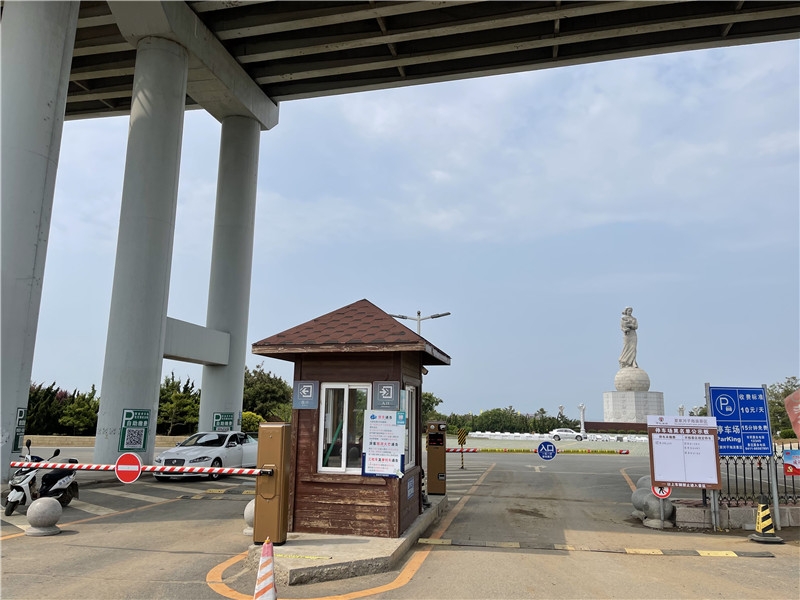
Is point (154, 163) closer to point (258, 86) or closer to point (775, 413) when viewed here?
point (258, 86)

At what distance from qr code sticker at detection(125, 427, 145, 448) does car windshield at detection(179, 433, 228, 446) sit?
202cm

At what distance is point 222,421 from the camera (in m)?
23.1

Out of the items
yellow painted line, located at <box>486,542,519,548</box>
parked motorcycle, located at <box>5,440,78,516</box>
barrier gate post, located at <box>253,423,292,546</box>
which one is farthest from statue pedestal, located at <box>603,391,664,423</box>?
barrier gate post, located at <box>253,423,292,546</box>

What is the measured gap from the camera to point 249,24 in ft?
69.5

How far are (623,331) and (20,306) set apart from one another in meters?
48.8

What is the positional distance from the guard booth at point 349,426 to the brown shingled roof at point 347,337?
0.05 feet

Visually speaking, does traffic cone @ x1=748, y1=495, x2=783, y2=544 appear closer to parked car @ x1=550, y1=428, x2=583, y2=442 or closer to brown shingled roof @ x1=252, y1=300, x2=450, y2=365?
brown shingled roof @ x1=252, y1=300, x2=450, y2=365

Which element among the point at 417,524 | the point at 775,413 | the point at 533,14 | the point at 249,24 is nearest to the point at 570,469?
the point at 417,524

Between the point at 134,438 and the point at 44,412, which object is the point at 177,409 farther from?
the point at 134,438

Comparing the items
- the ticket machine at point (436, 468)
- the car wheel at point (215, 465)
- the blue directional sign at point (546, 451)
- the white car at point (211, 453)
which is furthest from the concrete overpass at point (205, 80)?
the blue directional sign at point (546, 451)

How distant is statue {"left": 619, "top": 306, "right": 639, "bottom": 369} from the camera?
166 feet

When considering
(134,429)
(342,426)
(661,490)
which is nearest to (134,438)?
(134,429)

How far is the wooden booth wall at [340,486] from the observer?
7.88 m

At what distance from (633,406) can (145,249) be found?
44.7 meters
